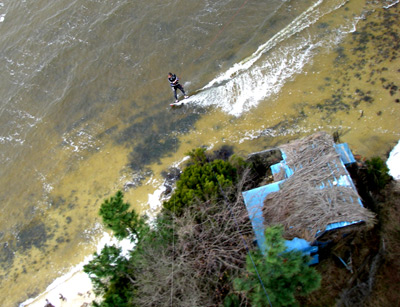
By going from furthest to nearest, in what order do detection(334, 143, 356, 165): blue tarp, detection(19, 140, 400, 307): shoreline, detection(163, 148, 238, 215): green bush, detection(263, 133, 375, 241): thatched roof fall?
detection(19, 140, 400, 307): shoreline → detection(163, 148, 238, 215): green bush → detection(334, 143, 356, 165): blue tarp → detection(263, 133, 375, 241): thatched roof

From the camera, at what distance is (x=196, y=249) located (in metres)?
9.34

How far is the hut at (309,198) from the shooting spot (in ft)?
27.9

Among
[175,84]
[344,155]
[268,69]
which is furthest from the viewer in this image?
[268,69]

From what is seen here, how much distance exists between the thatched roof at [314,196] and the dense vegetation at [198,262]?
965 mm

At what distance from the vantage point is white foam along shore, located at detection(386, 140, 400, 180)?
1071cm

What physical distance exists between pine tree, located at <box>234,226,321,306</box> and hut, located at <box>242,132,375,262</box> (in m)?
Answer: 1.12

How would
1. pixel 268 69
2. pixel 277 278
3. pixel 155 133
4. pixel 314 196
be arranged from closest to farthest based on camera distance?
pixel 277 278 < pixel 314 196 < pixel 155 133 < pixel 268 69

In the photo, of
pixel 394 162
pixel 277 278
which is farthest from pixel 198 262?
pixel 394 162

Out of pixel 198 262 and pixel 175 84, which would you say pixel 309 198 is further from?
pixel 175 84

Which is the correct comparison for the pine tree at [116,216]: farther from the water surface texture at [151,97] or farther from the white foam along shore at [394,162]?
the white foam along shore at [394,162]

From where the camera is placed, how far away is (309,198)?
891 cm

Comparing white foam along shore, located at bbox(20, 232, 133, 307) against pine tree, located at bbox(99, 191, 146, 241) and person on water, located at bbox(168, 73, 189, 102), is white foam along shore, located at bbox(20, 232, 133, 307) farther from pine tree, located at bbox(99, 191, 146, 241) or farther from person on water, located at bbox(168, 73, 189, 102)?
person on water, located at bbox(168, 73, 189, 102)

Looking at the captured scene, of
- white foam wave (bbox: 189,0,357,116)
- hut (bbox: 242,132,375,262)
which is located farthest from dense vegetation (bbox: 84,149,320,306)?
white foam wave (bbox: 189,0,357,116)

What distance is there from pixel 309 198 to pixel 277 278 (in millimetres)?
2558
